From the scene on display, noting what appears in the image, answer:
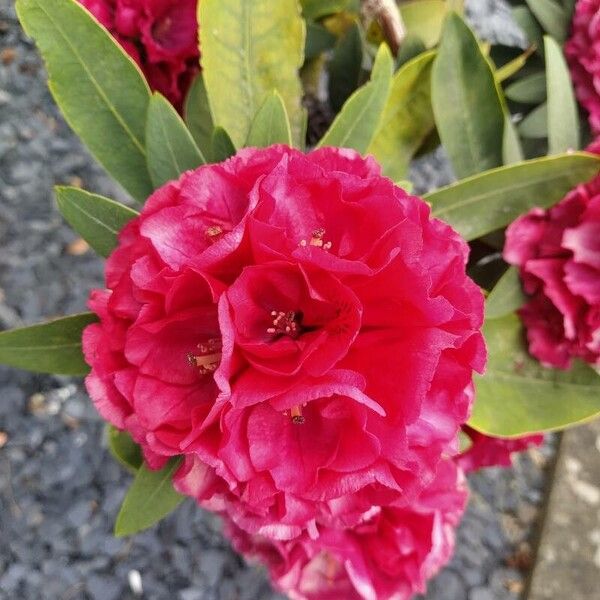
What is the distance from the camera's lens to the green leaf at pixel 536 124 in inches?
33.9

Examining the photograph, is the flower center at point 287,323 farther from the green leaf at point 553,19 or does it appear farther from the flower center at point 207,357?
the green leaf at point 553,19

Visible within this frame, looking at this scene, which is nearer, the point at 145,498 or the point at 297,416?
the point at 297,416

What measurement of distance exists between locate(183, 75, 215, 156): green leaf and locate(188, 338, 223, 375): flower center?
31 centimetres

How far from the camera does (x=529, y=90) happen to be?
→ 88 cm

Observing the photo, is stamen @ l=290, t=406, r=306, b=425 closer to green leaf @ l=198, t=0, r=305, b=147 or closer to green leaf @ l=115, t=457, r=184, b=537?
green leaf @ l=115, t=457, r=184, b=537

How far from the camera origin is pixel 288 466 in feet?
1.42

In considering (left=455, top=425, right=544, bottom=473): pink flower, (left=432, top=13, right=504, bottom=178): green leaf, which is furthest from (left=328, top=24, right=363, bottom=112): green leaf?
(left=455, top=425, right=544, bottom=473): pink flower

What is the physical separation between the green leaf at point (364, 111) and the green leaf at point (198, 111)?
156 mm

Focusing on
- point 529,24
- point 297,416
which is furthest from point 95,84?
point 529,24

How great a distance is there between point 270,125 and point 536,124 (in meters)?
0.45

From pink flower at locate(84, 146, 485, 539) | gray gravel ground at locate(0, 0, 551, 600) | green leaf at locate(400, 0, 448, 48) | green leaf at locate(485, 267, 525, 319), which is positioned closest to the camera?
pink flower at locate(84, 146, 485, 539)

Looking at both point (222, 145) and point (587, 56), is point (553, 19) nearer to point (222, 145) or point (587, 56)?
point (587, 56)

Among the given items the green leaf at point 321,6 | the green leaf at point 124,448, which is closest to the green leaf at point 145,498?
the green leaf at point 124,448

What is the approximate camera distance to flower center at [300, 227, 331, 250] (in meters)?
0.43
